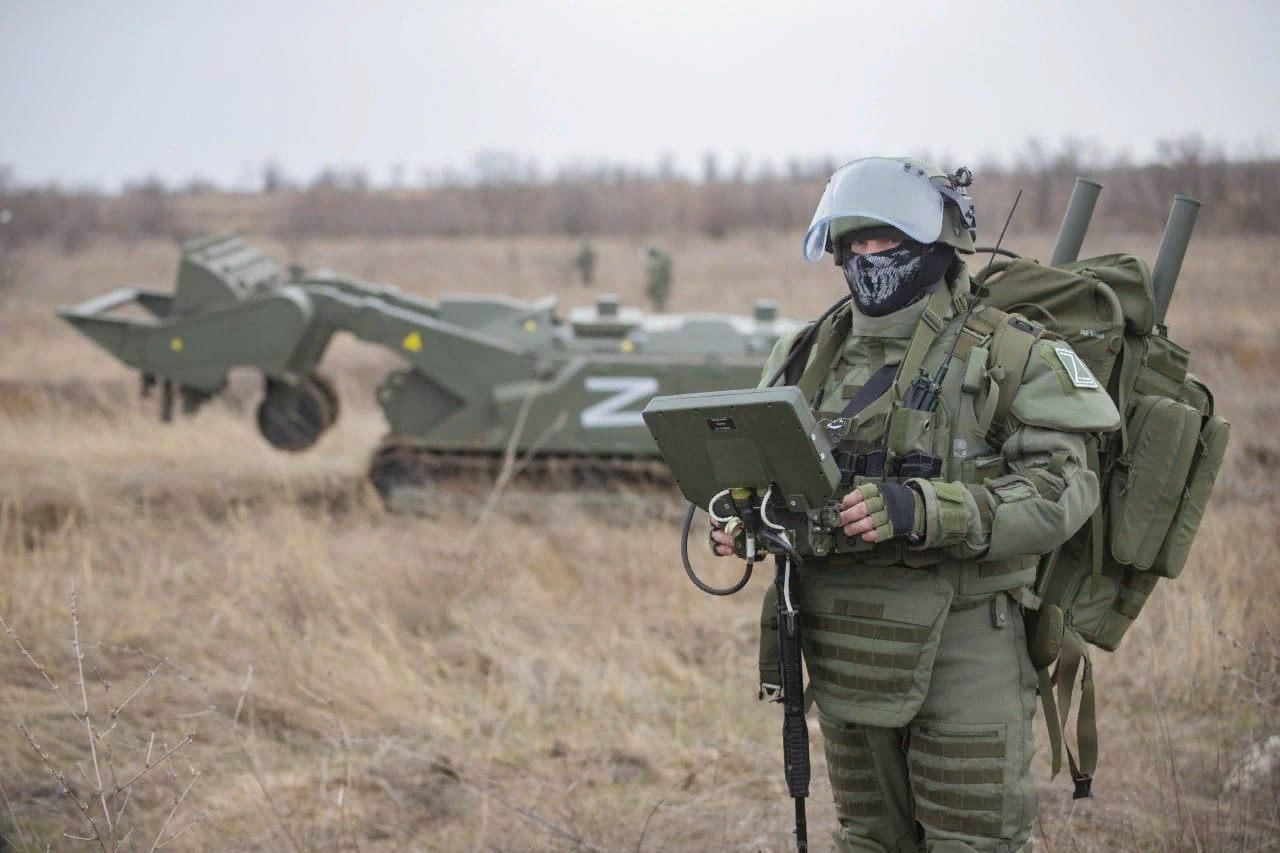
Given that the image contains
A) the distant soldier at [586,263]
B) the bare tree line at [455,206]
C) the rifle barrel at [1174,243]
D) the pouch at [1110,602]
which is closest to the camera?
the pouch at [1110,602]

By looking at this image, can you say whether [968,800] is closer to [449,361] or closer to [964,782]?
[964,782]

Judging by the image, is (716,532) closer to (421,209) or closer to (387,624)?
(387,624)

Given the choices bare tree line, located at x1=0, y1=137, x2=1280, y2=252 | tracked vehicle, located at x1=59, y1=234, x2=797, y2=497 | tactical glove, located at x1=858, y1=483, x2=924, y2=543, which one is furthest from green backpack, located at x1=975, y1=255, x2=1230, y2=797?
bare tree line, located at x1=0, y1=137, x2=1280, y2=252

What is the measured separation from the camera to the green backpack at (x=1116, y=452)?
10.1ft

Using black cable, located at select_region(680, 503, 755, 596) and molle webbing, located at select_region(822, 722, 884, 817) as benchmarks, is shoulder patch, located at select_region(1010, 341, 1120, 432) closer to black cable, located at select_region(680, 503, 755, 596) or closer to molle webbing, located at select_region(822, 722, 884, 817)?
black cable, located at select_region(680, 503, 755, 596)

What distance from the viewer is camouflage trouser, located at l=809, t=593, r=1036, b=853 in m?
2.81

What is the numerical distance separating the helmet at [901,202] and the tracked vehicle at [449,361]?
536cm

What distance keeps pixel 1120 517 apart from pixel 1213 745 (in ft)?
7.47

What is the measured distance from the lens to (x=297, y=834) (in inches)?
166

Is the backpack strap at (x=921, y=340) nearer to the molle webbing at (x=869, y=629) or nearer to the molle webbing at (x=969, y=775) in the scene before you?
the molle webbing at (x=869, y=629)

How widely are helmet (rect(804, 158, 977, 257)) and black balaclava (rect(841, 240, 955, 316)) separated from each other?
0.14ft

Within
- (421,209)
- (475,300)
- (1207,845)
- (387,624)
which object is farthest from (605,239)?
(1207,845)

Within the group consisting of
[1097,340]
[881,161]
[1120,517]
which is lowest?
[1120,517]

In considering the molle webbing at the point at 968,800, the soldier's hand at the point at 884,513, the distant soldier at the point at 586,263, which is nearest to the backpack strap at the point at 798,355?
the soldier's hand at the point at 884,513
